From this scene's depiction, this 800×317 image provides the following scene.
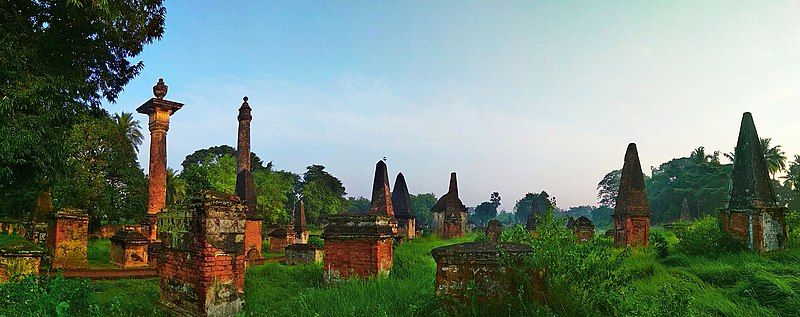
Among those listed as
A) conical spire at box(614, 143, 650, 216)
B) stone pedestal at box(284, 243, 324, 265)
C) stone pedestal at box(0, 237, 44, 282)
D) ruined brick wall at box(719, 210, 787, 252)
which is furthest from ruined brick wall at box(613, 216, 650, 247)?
stone pedestal at box(0, 237, 44, 282)

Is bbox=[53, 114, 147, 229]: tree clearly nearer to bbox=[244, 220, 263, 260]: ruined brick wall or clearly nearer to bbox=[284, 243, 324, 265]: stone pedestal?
bbox=[244, 220, 263, 260]: ruined brick wall

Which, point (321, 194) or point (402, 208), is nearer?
point (402, 208)

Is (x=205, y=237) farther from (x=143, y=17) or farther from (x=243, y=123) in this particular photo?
(x=243, y=123)

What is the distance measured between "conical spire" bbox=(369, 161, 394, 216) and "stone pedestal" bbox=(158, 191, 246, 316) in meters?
7.28

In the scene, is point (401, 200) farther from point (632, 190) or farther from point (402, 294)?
point (402, 294)

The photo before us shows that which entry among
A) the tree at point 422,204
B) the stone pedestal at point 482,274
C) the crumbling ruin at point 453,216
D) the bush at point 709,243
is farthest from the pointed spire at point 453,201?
the tree at point 422,204

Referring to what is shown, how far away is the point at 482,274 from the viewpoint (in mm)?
5992

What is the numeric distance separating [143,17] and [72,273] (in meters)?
7.31

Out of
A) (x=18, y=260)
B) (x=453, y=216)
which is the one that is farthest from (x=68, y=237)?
(x=453, y=216)

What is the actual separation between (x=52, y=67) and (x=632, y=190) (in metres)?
21.2

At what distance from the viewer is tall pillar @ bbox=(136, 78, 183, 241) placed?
67.5ft

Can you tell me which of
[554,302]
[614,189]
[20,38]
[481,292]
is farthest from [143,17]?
[614,189]

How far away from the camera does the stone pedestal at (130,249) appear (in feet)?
54.4

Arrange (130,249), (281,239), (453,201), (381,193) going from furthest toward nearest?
1. (453,201)
2. (281,239)
3. (130,249)
4. (381,193)
